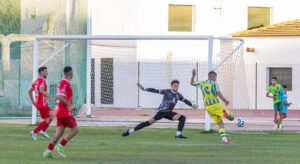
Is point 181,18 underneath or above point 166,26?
above

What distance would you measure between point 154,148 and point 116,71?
51.7ft

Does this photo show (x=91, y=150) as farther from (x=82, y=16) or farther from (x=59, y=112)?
(x=82, y=16)

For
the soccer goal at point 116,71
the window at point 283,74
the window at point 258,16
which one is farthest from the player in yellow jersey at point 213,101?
the window at point 258,16

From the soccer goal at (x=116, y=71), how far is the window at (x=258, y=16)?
11363 millimetres

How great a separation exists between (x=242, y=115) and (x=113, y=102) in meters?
5.33

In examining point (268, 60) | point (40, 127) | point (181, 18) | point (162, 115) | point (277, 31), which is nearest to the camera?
point (40, 127)

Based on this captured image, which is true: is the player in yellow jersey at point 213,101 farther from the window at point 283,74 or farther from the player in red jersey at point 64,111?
the window at point 283,74

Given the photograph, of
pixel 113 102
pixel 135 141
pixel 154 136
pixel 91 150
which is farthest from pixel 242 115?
pixel 91 150

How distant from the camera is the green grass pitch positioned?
720 inches

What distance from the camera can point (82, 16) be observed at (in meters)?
40.8

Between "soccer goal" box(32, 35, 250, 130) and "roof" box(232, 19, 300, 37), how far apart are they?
7.05 metres

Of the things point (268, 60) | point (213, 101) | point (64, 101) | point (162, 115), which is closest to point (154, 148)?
point (213, 101)

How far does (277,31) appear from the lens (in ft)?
161

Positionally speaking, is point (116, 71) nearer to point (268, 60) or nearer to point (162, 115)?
point (162, 115)
